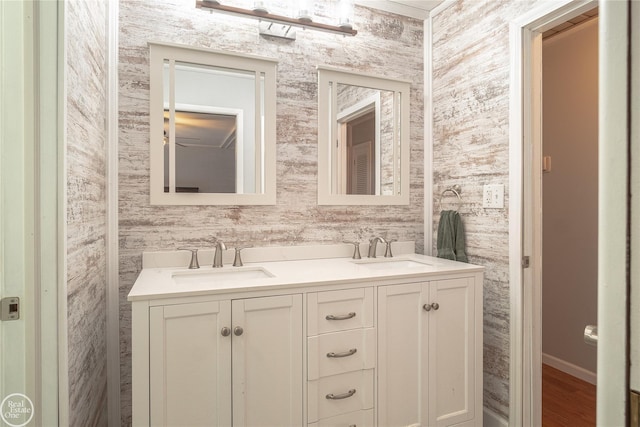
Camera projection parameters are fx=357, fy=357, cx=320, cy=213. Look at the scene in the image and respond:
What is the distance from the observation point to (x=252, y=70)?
6.25 ft

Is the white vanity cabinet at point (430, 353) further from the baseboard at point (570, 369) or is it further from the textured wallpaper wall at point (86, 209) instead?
the baseboard at point (570, 369)

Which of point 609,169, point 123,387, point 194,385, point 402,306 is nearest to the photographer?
point 609,169

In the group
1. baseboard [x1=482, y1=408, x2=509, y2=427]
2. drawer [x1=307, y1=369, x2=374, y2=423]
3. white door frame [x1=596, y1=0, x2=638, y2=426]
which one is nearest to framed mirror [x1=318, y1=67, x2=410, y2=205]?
drawer [x1=307, y1=369, x2=374, y2=423]

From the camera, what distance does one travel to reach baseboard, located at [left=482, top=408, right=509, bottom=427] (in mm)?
1813

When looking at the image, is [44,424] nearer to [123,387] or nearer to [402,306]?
[123,387]

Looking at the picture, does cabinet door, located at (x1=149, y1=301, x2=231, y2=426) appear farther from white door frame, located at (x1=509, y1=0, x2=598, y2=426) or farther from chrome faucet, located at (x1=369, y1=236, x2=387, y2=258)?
white door frame, located at (x1=509, y1=0, x2=598, y2=426)

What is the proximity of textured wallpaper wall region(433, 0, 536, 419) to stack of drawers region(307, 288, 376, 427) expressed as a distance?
30.1 inches

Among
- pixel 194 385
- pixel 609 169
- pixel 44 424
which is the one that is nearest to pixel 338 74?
pixel 194 385

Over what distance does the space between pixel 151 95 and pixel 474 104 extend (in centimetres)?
169

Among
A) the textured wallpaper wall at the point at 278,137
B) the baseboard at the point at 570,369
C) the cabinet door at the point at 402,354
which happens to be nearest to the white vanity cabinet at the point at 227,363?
the cabinet door at the point at 402,354

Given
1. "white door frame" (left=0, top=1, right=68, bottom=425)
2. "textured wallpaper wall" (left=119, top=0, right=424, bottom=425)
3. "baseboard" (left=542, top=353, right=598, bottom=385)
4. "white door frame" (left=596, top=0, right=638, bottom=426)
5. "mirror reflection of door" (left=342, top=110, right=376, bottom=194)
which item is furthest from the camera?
"baseboard" (left=542, top=353, right=598, bottom=385)

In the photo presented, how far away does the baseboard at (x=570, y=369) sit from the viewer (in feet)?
7.99

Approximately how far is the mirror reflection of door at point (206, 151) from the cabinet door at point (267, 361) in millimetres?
734

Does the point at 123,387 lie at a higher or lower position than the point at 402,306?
lower
